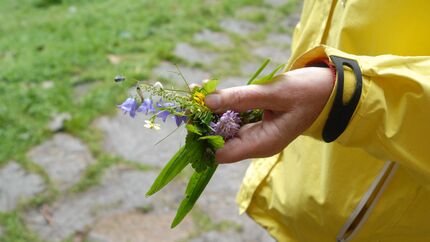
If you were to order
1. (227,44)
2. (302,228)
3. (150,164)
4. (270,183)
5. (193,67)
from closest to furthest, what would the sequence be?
(302,228) → (270,183) → (150,164) → (193,67) → (227,44)

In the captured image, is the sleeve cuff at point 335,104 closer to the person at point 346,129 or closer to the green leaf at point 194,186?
the person at point 346,129

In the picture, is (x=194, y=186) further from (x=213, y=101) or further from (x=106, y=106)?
(x=106, y=106)

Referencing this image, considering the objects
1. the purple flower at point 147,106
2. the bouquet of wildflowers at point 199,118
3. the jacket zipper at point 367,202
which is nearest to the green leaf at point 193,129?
the bouquet of wildflowers at point 199,118

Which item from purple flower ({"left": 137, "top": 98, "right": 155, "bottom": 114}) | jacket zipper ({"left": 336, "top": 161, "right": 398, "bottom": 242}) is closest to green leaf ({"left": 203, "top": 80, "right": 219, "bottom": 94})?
purple flower ({"left": 137, "top": 98, "right": 155, "bottom": 114})

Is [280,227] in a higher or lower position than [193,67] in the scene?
higher

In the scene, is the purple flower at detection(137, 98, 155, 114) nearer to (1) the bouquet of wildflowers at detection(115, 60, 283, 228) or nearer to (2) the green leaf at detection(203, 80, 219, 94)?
(1) the bouquet of wildflowers at detection(115, 60, 283, 228)

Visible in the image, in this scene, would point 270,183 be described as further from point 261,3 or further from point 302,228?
point 261,3

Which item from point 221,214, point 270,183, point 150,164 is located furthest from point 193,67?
point 270,183

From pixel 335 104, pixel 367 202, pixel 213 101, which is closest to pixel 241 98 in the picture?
pixel 213 101
